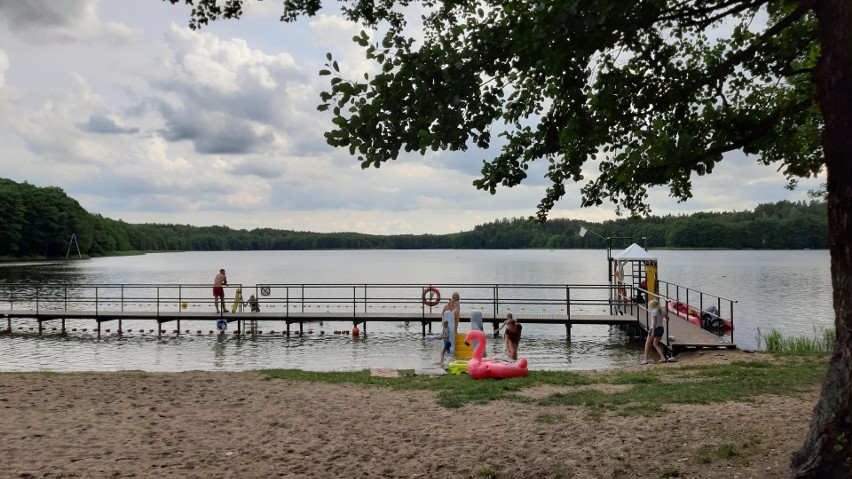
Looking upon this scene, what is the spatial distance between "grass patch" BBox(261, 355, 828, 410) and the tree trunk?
10.7ft

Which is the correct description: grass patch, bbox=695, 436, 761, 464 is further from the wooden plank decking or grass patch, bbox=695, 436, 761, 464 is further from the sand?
the wooden plank decking

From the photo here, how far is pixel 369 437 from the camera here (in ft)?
26.1

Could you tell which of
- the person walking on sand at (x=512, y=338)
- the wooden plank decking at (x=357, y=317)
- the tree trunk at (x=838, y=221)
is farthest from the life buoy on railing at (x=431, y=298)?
the tree trunk at (x=838, y=221)

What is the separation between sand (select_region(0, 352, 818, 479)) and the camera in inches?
257

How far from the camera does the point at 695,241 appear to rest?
495 feet

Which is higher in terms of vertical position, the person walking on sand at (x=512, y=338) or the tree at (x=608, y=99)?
the tree at (x=608, y=99)

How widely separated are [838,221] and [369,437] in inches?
221

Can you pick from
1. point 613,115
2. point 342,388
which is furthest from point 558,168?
point 342,388

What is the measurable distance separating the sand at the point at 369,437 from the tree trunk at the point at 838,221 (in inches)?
25.7

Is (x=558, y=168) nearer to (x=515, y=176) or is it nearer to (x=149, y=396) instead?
(x=515, y=176)

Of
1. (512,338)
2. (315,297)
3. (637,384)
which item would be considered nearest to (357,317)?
(512,338)

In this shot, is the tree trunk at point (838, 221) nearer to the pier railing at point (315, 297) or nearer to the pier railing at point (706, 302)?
the pier railing at point (706, 302)

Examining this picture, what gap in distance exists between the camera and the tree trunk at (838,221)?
195 inches

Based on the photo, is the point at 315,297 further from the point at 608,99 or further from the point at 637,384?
the point at 608,99
